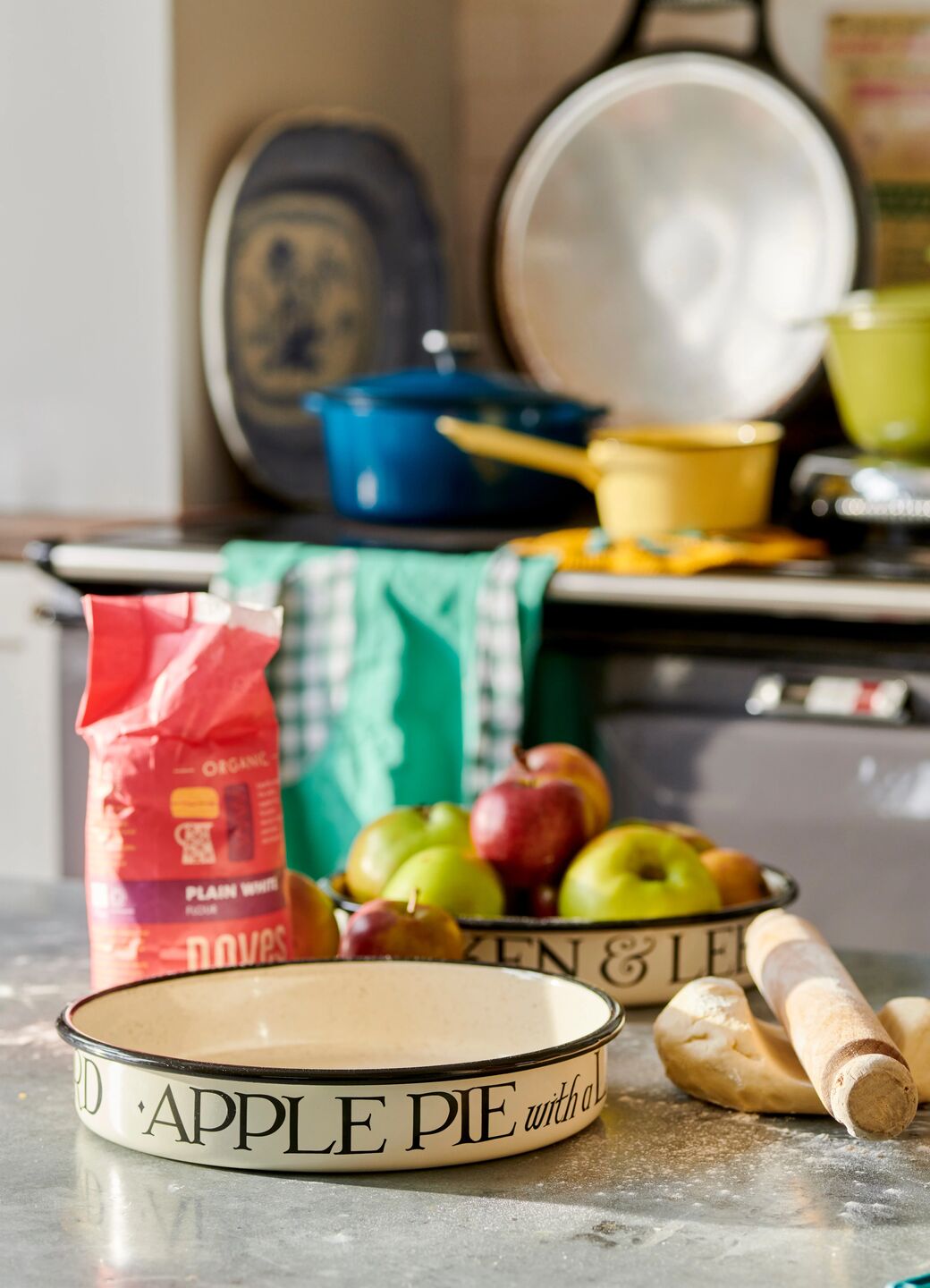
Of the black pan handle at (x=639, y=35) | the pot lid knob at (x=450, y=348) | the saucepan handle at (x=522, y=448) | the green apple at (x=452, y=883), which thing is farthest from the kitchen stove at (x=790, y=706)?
the green apple at (x=452, y=883)

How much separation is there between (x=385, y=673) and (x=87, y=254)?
85 centimetres

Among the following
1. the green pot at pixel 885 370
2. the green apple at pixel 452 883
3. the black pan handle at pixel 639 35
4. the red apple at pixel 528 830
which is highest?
the black pan handle at pixel 639 35

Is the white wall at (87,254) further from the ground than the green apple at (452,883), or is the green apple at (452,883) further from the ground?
the white wall at (87,254)

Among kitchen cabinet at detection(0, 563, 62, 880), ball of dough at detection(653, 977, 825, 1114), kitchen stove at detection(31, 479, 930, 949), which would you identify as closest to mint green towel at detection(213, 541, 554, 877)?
kitchen stove at detection(31, 479, 930, 949)

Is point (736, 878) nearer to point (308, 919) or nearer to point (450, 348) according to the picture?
point (308, 919)

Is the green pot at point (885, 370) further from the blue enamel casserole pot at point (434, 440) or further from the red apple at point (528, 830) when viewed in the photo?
the red apple at point (528, 830)

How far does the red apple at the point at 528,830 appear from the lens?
3.54 ft

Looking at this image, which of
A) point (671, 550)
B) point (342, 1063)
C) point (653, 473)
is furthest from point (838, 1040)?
point (653, 473)

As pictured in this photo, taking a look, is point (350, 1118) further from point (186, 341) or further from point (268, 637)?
point (186, 341)

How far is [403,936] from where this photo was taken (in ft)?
3.27

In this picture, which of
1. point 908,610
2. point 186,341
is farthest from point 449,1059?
point 186,341

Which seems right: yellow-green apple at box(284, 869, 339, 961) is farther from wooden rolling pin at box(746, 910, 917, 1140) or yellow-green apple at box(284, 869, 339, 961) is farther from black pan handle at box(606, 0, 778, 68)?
black pan handle at box(606, 0, 778, 68)

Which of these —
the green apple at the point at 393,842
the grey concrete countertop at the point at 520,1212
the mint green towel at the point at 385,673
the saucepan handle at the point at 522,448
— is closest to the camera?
the grey concrete countertop at the point at 520,1212

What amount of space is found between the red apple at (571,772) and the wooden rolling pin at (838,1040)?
202 mm
